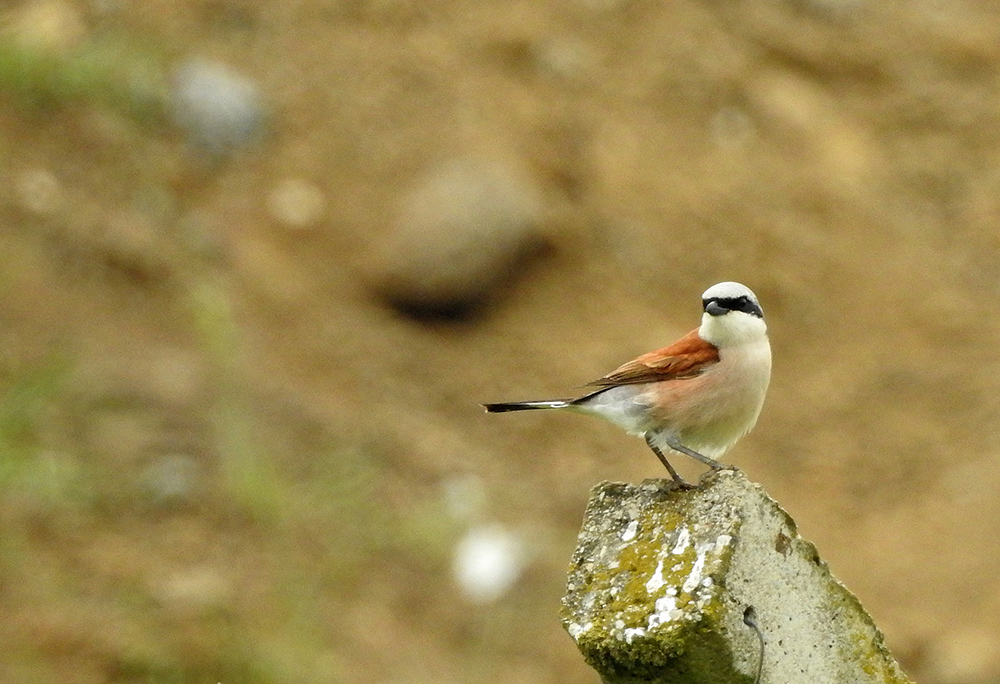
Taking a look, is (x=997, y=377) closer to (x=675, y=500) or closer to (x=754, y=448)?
(x=754, y=448)

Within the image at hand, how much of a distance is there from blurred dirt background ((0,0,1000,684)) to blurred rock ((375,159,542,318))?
0.12 feet

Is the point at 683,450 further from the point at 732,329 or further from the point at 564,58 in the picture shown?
the point at 564,58

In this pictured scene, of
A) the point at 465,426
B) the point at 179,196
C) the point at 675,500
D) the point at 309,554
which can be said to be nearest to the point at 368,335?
the point at 465,426

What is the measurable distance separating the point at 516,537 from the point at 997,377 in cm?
547

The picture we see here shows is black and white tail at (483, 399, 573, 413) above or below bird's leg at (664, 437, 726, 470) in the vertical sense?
above

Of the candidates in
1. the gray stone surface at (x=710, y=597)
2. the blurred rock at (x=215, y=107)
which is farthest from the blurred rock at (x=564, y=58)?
the gray stone surface at (x=710, y=597)

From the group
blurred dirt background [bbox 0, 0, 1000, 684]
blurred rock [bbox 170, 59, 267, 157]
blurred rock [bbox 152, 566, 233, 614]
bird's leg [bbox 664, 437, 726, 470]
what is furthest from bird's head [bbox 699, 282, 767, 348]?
blurred rock [bbox 170, 59, 267, 157]

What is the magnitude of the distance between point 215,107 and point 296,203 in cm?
142

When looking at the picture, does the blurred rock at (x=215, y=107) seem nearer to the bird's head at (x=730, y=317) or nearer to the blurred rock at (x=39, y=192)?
the blurred rock at (x=39, y=192)

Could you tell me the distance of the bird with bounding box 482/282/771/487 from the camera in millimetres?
4867

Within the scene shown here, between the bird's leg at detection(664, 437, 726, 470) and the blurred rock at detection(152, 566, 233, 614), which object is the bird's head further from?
the blurred rock at detection(152, 566, 233, 614)

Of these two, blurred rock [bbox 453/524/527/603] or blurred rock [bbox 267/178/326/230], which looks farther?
blurred rock [bbox 267/178/326/230]

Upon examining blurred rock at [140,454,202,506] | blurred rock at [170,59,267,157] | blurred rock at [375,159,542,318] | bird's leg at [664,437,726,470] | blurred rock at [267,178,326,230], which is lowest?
bird's leg at [664,437,726,470]

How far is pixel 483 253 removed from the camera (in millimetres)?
12008
